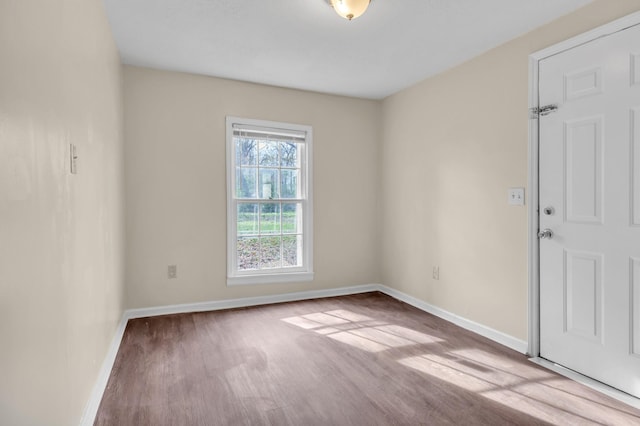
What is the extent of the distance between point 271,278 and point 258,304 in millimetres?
314

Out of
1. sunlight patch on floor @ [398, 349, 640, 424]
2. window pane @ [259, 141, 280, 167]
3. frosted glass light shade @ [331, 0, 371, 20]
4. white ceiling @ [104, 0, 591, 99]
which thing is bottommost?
sunlight patch on floor @ [398, 349, 640, 424]

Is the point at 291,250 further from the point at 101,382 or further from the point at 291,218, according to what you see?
the point at 101,382

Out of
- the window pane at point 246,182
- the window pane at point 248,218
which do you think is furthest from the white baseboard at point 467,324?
the window pane at point 246,182

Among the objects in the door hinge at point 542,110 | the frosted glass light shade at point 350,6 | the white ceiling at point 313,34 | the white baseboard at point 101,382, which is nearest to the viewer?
the white baseboard at point 101,382

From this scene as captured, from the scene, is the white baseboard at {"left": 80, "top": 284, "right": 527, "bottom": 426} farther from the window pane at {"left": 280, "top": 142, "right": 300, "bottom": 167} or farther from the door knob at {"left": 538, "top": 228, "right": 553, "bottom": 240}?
the window pane at {"left": 280, "top": 142, "right": 300, "bottom": 167}

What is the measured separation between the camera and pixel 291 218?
417cm

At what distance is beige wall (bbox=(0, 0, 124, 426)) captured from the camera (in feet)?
3.19

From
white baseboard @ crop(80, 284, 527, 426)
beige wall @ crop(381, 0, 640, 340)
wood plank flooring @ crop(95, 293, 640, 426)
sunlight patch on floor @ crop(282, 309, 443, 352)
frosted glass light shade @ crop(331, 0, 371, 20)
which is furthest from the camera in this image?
sunlight patch on floor @ crop(282, 309, 443, 352)

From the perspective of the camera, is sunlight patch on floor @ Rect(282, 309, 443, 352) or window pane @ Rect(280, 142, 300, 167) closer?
sunlight patch on floor @ Rect(282, 309, 443, 352)

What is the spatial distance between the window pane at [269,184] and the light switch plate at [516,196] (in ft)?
7.78

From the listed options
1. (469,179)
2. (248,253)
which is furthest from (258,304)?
(469,179)

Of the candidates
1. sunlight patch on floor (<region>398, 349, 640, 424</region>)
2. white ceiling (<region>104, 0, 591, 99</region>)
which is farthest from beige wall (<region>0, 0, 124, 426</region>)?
sunlight patch on floor (<region>398, 349, 640, 424</region>)

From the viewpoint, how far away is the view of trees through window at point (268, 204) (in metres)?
3.91

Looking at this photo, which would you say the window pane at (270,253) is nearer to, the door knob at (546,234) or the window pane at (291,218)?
the window pane at (291,218)
